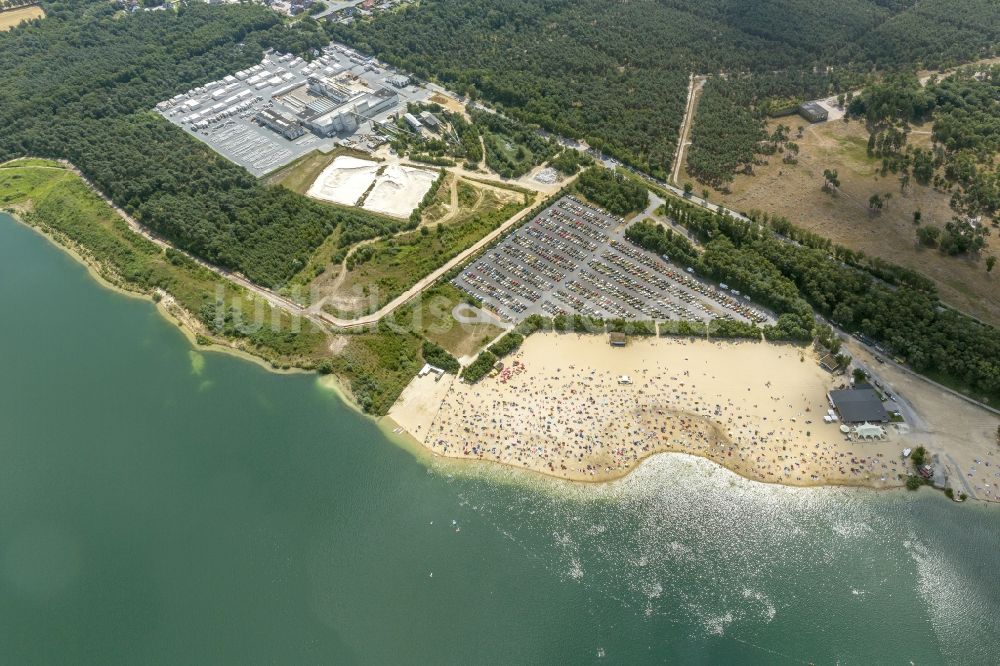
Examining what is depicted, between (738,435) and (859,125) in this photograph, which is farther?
(859,125)

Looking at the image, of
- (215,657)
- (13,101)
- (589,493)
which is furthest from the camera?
(13,101)

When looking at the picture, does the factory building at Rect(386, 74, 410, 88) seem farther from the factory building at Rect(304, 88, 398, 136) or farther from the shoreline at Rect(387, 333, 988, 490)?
the shoreline at Rect(387, 333, 988, 490)

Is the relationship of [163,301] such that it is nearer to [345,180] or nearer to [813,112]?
[345,180]

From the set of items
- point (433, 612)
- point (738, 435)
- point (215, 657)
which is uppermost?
point (738, 435)

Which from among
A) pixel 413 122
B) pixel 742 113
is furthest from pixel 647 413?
pixel 413 122

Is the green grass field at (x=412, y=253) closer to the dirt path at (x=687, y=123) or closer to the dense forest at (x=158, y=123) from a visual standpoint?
the dense forest at (x=158, y=123)

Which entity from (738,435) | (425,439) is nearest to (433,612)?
(425,439)

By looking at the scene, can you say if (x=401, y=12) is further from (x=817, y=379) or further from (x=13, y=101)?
(x=817, y=379)
